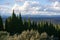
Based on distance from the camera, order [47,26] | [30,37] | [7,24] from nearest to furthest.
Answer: [30,37]
[7,24]
[47,26]

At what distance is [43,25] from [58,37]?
21.4 feet

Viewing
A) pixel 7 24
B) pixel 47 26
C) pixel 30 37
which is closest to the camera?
pixel 30 37

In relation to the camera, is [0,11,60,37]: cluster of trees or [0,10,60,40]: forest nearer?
[0,10,60,40]: forest

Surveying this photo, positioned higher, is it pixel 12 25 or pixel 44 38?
pixel 44 38

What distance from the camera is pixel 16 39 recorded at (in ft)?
121

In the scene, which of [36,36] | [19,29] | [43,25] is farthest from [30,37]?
[43,25]

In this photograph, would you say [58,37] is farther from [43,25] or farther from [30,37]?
[30,37]

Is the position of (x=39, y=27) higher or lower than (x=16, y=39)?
lower

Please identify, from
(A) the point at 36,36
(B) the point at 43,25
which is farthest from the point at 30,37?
(B) the point at 43,25

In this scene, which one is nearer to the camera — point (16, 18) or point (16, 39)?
point (16, 39)

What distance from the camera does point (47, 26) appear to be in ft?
229

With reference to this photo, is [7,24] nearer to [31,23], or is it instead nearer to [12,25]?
[12,25]

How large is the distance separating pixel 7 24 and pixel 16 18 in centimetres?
397

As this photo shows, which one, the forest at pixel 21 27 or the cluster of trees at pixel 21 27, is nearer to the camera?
the forest at pixel 21 27
